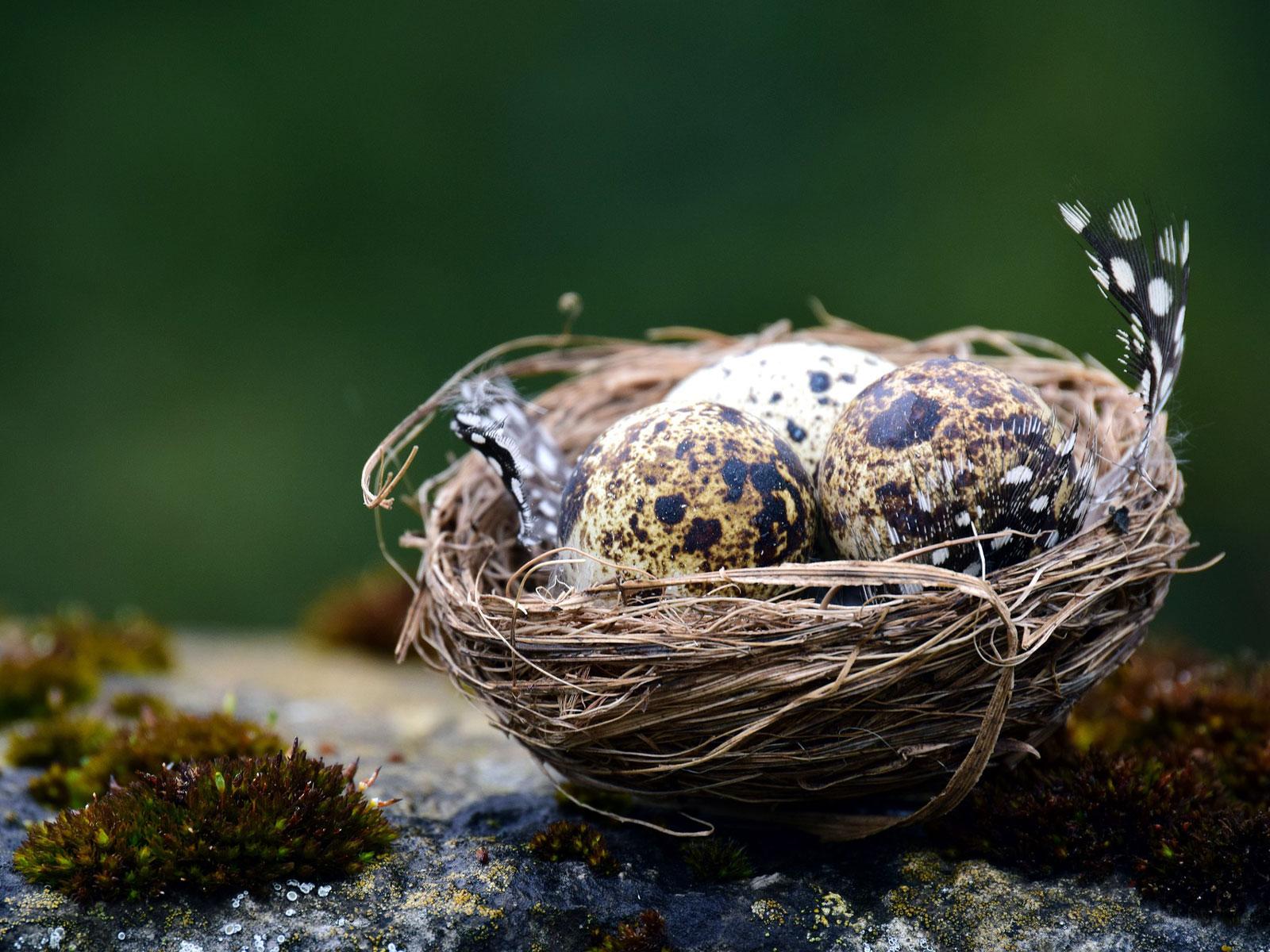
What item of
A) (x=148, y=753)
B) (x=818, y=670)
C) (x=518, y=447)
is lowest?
(x=148, y=753)

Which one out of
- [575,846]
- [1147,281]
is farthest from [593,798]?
[1147,281]

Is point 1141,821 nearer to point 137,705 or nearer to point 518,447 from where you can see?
point 518,447

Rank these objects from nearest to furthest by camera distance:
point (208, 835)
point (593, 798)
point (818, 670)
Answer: point (818, 670), point (208, 835), point (593, 798)

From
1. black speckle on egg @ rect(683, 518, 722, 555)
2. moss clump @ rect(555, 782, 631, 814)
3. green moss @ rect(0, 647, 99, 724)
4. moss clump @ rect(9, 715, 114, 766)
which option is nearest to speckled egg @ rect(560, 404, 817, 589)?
black speckle on egg @ rect(683, 518, 722, 555)

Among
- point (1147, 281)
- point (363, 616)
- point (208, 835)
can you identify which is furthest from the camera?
point (363, 616)

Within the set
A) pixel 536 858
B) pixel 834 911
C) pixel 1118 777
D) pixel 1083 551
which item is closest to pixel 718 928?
pixel 834 911

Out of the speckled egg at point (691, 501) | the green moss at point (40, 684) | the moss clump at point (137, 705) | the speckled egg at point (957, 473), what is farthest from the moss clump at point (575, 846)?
the green moss at point (40, 684)

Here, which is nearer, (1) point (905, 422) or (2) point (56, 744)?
(1) point (905, 422)
